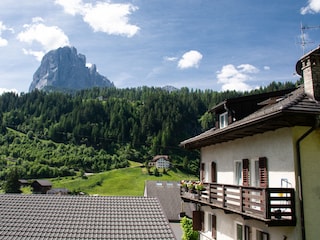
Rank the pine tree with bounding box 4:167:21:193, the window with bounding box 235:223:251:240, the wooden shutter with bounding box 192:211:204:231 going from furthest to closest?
the pine tree with bounding box 4:167:21:193 < the wooden shutter with bounding box 192:211:204:231 < the window with bounding box 235:223:251:240

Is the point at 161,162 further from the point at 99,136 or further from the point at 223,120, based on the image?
the point at 223,120

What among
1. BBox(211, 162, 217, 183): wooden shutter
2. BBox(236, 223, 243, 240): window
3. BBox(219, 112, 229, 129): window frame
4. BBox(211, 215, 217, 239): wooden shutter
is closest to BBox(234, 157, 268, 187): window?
BBox(236, 223, 243, 240): window

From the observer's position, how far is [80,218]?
13.7 meters

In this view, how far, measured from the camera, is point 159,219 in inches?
550

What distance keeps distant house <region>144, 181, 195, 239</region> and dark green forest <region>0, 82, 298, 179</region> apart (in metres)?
80.0

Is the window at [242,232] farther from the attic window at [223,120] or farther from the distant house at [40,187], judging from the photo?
the distant house at [40,187]

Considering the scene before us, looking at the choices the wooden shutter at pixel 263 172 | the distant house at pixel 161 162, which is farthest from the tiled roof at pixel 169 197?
the distant house at pixel 161 162

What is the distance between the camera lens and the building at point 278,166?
1162 cm

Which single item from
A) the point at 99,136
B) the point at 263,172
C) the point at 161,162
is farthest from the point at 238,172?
the point at 99,136

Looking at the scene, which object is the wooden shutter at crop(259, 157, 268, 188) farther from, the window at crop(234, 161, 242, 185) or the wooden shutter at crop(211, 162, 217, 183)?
the wooden shutter at crop(211, 162, 217, 183)

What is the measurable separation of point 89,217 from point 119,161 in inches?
5390

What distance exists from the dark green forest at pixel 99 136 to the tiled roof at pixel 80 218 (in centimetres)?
12228

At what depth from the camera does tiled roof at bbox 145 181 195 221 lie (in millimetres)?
48862

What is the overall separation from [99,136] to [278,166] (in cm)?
16808
